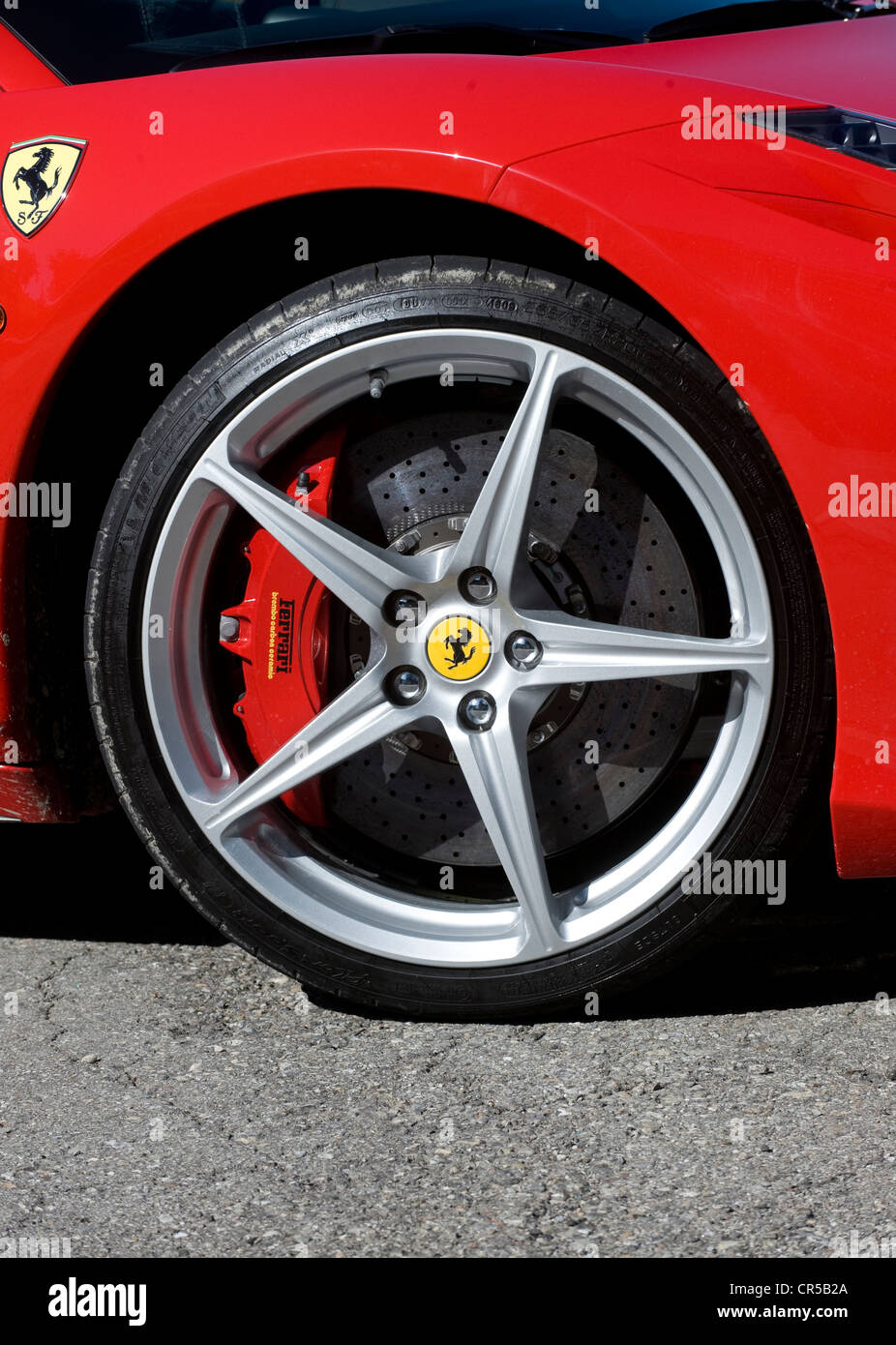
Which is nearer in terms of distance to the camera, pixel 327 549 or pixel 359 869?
pixel 327 549

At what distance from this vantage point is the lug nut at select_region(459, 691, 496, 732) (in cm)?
177

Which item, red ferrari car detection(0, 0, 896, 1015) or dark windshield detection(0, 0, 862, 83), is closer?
red ferrari car detection(0, 0, 896, 1015)

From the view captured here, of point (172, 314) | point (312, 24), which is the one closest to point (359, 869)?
point (172, 314)

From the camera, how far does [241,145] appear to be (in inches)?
66.6

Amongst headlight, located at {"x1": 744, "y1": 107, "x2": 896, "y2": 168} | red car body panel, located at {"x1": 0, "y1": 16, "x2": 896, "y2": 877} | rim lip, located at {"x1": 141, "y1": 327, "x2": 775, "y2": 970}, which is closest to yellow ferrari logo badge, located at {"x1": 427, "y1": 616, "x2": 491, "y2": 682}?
rim lip, located at {"x1": 141, "y1": 327, "x2": 775, "y2": 970}

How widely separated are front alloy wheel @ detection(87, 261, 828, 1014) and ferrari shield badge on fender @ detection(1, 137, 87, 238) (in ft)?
A: 0.95

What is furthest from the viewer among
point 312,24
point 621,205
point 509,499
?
point 312,24

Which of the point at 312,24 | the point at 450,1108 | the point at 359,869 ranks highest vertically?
the point at 312,24

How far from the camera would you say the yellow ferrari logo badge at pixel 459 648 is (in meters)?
1.76

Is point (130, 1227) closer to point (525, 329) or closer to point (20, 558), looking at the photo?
point (20, 558)

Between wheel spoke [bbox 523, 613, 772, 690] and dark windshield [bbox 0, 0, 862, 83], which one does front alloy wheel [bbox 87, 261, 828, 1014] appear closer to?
wheel spoke [bbox 523, 613, 772, 690]

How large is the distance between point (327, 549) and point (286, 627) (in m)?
0.17

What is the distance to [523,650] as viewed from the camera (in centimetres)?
176

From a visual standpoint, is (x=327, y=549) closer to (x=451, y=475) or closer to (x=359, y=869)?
(x=451, y=475)
